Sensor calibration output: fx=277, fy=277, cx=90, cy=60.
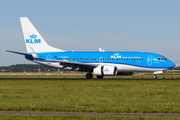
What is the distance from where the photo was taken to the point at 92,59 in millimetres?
50094

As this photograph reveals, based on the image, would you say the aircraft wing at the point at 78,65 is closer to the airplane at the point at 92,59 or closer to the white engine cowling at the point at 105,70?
the airplane at the point at 92,59

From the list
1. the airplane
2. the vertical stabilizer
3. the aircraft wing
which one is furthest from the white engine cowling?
the vertical stabilizer

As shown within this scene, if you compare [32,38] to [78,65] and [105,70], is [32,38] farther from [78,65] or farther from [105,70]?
[105,70]

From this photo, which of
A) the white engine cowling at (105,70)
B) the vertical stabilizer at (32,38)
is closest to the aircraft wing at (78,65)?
the white engine cowling at (105,70)

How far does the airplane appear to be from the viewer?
47625mm

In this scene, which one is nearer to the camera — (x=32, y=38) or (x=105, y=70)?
(x=105, y=70)

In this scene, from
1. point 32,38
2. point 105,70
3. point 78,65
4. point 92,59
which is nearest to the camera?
point 105,70

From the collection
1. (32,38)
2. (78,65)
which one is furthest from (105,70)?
(32,38)

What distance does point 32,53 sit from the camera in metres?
51.5

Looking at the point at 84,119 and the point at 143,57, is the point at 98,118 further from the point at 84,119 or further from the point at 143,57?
the point at 143,57

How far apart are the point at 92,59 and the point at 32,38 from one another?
43.7 ft

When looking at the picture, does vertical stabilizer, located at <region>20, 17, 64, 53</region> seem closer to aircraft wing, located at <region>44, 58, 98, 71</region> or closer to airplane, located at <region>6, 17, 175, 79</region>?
airplane, located at <region>6, 17, 175, 79</region>

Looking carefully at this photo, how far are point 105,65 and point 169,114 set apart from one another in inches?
1396

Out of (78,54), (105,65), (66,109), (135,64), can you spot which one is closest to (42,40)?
(78,54)
